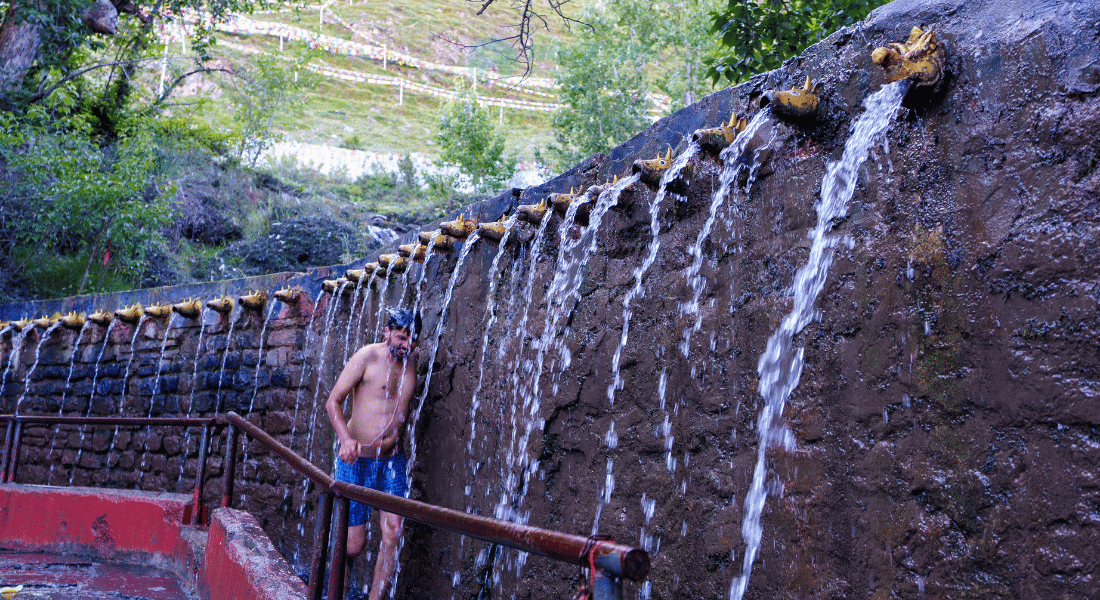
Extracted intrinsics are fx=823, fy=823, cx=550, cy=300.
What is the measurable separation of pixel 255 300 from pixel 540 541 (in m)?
5.92

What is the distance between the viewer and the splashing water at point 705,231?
9.44ft

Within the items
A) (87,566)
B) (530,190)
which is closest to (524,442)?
(530,190)

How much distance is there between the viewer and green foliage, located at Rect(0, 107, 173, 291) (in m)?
11.4

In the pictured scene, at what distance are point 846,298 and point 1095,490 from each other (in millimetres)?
805

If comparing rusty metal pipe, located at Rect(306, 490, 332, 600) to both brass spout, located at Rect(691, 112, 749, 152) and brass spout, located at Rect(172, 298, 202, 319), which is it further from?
brass spout, located at Rect(172, 298, 202, 319)

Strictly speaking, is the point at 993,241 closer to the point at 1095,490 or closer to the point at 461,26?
the point at 1095,490

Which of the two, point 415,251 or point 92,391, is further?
point 92,391

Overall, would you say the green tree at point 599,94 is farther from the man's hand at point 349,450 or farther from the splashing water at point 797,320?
the splashing water at point 797,320

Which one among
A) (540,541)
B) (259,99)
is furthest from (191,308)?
(259,99)

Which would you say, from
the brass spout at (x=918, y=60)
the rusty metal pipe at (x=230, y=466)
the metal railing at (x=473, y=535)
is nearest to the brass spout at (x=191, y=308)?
the rusty metal pipe at (x=230, y=466)

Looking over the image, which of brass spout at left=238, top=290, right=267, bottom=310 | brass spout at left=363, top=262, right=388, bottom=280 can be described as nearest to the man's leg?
brass spout at left=363, top=262, right=388, bottom=280

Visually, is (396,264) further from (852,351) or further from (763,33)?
(763,33)

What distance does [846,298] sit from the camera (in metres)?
2.46

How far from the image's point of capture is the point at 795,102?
2.60 metres
